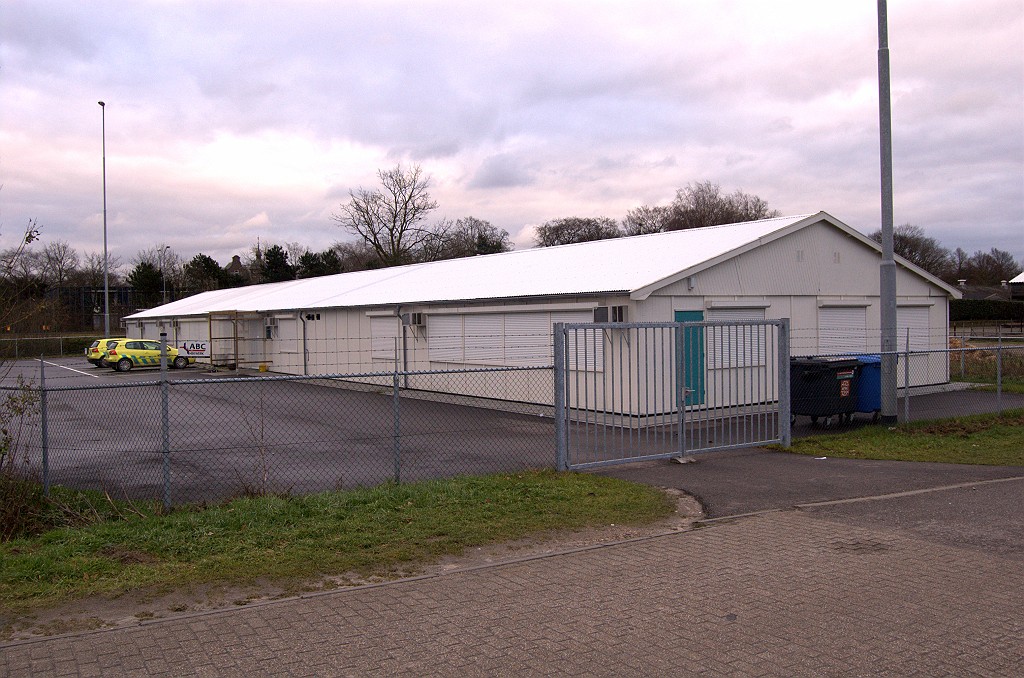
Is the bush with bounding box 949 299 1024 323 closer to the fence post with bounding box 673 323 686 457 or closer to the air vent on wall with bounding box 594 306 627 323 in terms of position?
the air vent on wall with bounding box 594 306 627 323

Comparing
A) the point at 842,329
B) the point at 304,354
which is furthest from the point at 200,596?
the point at 304,354

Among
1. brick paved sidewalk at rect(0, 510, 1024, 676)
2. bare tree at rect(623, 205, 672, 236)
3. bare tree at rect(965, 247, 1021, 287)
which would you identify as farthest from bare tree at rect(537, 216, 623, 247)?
brick paved sidewalk at rect(0, 510, 1024, 676)

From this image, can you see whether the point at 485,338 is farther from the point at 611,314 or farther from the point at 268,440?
the point at 268,440

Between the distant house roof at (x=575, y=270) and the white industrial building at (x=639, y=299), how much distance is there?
0.07 m

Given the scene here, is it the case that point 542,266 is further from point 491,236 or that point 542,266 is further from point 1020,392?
point 491,236

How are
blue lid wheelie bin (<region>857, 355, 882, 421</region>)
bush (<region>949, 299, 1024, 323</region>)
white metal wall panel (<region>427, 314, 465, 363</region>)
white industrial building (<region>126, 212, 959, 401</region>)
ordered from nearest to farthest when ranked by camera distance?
blue lid wheelie bin (<region>857, 355, 882, 421</region>)
white industrial building (<region>126, 212, 959, 401</region>)
white metal wall panel (<region>427, 314, 465, 363</region>)
bush (<region>949, 299, 1024, 323</region>)

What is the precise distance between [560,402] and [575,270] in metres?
10.3

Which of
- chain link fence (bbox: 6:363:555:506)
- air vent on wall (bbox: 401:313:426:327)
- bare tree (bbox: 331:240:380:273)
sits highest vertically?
bare tree (bbox: 331:240:380:273)

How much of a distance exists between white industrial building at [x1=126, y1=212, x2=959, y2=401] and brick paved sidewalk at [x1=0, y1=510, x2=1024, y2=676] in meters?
8.63

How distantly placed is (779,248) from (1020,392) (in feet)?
26.0

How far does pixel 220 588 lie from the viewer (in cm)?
629

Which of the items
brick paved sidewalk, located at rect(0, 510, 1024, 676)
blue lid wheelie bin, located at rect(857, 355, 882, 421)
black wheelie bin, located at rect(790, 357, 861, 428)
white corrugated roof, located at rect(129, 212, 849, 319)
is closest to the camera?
brick paved sidewalk, located at rect(0, 510, 1024, 676)

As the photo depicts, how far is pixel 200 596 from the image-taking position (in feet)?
20.1

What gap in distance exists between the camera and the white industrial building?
17641mm
